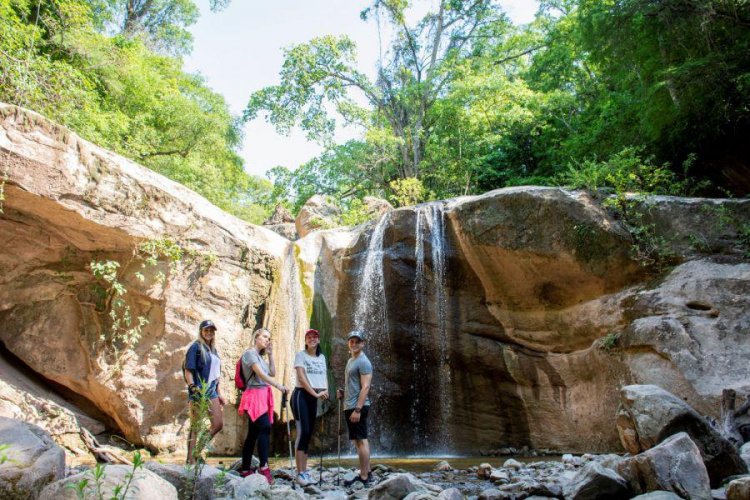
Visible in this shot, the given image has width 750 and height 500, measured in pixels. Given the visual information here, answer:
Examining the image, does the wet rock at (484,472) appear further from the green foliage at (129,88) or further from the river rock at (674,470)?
the green foliage at (129,88)

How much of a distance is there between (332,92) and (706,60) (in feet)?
49.8

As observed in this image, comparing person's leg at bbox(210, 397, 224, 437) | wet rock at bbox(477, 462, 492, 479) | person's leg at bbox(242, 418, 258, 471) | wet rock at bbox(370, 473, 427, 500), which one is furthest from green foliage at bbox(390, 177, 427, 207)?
wet rock at bbox(370, 473, 427, 500)

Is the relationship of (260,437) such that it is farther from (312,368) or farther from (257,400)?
(312,368)

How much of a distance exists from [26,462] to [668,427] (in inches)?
176

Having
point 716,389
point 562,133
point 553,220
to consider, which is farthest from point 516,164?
point 716,389

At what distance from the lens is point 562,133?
17344mm

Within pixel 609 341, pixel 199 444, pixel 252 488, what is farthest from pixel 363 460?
pixel 609 341

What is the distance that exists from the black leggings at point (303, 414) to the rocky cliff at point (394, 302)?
13.5 ft

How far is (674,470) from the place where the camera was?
142 inches

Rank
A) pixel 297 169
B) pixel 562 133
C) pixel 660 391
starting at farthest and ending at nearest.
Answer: pixel 297 169, pixel 562 133, pixel 660 391

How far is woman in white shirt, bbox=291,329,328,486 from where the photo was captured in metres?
4.80

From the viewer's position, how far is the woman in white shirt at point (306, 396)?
15.8ft

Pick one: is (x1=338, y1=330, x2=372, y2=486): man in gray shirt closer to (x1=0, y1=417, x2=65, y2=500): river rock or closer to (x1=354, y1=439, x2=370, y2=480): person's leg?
(x1=354, y1=439, x2=370, y2=480): person's leg

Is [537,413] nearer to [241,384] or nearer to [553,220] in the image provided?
[553,220]
